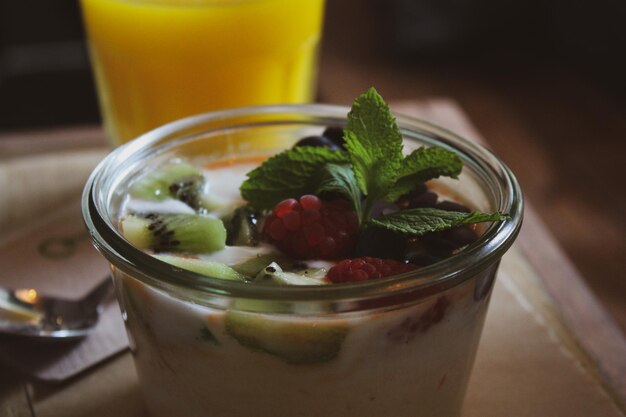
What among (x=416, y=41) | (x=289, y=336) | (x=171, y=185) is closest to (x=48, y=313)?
(x=171, y=185)

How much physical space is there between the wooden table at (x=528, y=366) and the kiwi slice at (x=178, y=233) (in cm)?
21

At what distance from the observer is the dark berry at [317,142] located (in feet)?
3.13

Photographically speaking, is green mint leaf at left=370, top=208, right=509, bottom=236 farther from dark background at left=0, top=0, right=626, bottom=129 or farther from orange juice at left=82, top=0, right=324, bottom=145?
dark background at left=0, top=0, right=626, bottom=129

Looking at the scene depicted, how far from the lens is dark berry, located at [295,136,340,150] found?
95 centimetres

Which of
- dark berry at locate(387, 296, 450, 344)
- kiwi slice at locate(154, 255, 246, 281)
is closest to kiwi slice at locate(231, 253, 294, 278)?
kiwi slice at locate(154, 255, 246, 281)

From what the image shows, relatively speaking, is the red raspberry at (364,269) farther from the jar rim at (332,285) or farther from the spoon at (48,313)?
the spoon at (48,313)

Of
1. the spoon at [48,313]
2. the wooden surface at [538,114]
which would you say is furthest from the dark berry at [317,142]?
the wooden surface at [538,114]

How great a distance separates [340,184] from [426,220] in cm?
10

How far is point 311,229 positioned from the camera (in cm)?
79

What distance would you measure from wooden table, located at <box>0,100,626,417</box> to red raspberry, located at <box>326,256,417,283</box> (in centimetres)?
25

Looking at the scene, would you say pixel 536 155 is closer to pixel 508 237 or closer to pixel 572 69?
pixel 572 69

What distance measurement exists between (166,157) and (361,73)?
136 centimetres

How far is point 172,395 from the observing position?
0.79 m

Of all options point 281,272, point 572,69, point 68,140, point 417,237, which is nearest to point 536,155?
point 572,69
